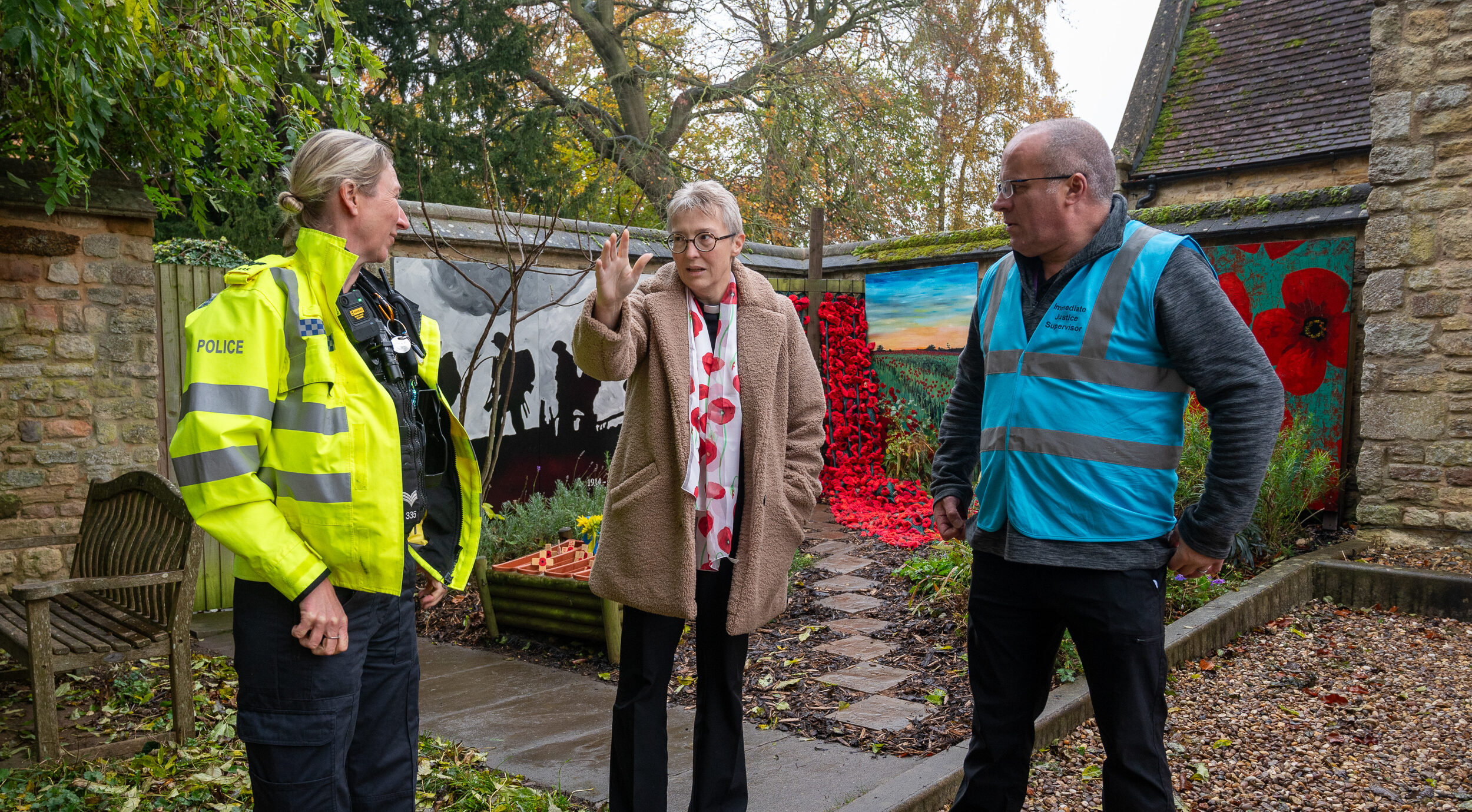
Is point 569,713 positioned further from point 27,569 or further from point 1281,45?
point 1281,45

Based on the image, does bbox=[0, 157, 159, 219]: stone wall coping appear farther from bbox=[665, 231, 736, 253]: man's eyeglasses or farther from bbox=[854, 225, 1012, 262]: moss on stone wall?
bbox=[854, 225, 1012, 262]: moss on stone wall

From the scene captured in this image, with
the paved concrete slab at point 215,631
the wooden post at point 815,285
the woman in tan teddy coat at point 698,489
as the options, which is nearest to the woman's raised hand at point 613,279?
the woman in tan teddy coat at point 698,489

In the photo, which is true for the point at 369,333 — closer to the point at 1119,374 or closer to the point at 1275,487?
the point at 1119,374

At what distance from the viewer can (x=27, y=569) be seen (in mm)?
5125

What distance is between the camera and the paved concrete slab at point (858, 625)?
5.16 metres

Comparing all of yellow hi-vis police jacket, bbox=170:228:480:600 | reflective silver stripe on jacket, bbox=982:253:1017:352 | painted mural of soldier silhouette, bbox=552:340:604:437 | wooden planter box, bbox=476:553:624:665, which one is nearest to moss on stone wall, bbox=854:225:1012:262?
painted mural of soldier silhouette, bbox=552:340:604:437

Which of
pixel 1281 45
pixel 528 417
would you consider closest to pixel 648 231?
pixel 528 417

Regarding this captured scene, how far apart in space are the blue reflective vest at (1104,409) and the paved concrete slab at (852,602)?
11.1ft

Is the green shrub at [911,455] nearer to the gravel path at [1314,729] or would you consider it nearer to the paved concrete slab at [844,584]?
the paved concrete slab at [844,584]

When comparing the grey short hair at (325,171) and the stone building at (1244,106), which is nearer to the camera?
the grey short hair at (325,171)

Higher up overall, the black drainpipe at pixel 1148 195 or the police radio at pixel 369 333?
the black drainpipe at pixel 1148 195

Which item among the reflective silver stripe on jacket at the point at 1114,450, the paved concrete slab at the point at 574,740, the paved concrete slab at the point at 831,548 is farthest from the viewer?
the paved concrete slab at the point at 831,548

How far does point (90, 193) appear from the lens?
510cm

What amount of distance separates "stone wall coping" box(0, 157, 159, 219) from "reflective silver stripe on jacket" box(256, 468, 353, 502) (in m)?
3.95
